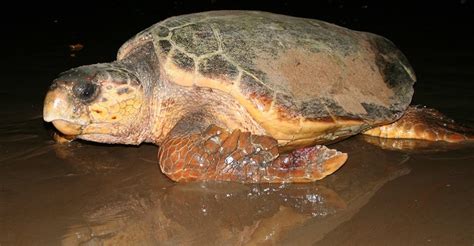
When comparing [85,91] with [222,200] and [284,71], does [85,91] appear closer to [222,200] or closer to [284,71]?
[222,200]

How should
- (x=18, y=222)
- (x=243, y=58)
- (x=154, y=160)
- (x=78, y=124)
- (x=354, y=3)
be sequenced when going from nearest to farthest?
(x=18, y=222) < (x=78, y=124) < (x=243, y=58) < (x=154, y=160) < (x=354, y=3)

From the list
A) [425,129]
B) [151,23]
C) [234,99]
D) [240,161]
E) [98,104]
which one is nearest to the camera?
[240,161]

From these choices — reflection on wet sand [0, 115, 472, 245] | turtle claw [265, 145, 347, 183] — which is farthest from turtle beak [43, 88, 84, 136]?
turtle claw [265, 145, 347, 183]

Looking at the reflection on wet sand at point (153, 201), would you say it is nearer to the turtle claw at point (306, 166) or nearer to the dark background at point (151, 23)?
the turtle claw at point (306, 166)

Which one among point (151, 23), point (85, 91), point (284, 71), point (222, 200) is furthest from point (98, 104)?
point (151, 23)

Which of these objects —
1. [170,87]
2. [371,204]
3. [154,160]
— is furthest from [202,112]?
Answer: [371,204]

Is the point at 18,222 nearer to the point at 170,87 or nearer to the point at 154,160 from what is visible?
the point at 154,160
